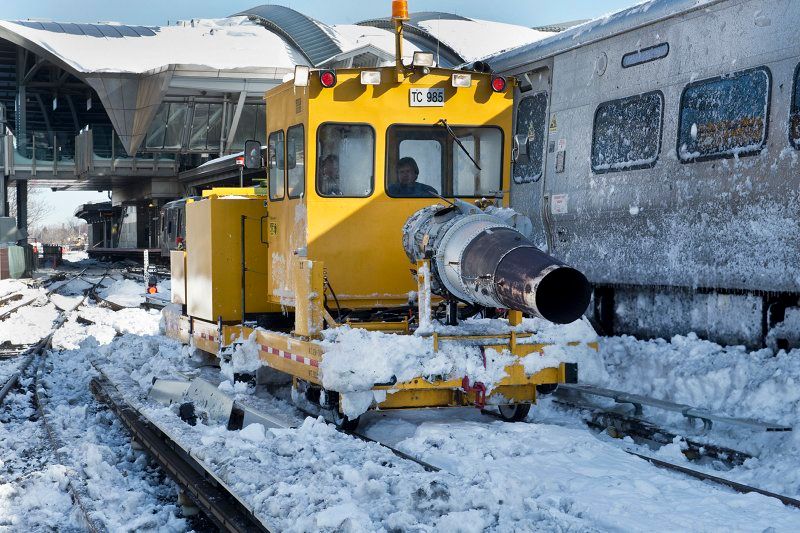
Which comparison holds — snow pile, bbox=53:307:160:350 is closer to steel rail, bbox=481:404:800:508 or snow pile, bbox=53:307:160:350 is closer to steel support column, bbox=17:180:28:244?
steel rail, bbox=481:404:800:508

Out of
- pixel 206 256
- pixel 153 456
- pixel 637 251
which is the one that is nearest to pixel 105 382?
pixel 206 256

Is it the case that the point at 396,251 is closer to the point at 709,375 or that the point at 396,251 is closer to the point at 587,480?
the point at 709,375

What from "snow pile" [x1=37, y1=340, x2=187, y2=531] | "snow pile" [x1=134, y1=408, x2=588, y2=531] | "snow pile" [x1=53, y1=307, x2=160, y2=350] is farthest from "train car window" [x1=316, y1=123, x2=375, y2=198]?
"snow pile" [x1=53, y1=307, x2=160, y2=350]

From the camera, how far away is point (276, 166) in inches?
355

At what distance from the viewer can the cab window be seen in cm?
839

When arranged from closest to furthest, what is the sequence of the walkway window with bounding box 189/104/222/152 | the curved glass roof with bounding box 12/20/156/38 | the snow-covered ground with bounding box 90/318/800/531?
1. the snow-covered ground with bounding box 90/318/800/531
2. the walkway window with bounding box 189/104/222/152
3. the curved glass roof with bounding box 12/20/156/38

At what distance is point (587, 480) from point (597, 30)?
6.25 metres

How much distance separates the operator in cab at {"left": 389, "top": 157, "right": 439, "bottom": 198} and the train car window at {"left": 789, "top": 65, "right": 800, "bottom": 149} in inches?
125

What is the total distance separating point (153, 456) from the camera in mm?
7312

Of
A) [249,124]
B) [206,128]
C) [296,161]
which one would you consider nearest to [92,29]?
[206,128]

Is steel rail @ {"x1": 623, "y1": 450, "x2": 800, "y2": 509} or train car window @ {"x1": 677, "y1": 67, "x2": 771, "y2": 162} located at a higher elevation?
train car window @ {"x1": 677, "y1": 67, "x2": 771, "y2": 162}

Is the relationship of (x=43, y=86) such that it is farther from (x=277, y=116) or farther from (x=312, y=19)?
(x=277, y=116)

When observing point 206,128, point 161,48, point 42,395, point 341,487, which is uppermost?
point 161,48

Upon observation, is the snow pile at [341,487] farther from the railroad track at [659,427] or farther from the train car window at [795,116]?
the train car window at [795,116]
